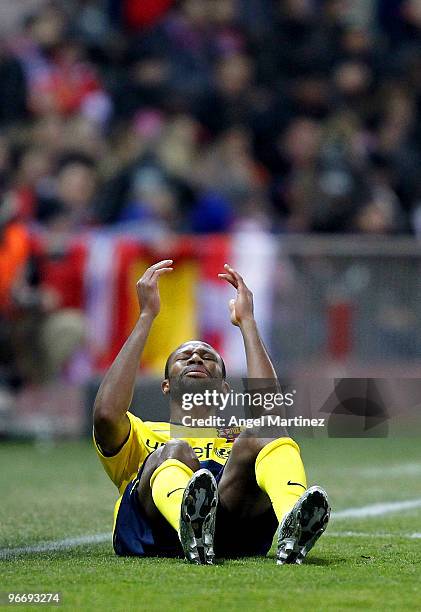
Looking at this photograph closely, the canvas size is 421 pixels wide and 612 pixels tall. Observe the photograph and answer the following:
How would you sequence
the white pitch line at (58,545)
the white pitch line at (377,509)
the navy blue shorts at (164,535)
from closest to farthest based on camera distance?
the navy blue shorts at (164,535)
the white pitch line at (58,545)
the white pitch line at (377,509)

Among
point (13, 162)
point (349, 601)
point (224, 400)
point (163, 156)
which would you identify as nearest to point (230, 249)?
point (163, 156)

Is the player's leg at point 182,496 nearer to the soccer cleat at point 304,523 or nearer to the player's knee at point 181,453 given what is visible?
the player's knee at point 181,453

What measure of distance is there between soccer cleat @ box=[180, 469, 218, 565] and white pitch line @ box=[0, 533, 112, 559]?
90cm

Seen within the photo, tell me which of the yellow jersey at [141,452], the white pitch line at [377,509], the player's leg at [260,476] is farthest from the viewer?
the white pitch line at [377,509]

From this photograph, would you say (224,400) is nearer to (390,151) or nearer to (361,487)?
(361,487)

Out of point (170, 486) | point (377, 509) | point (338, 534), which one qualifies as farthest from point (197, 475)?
point (377, 509)

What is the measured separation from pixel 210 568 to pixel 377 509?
2.57 metres

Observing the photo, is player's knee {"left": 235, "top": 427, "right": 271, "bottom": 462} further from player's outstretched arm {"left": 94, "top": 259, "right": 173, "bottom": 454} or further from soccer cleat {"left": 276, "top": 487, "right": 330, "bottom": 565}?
player's outstretched arm {"left": 94, "top": 259, "right": 173, "bottom": 454}

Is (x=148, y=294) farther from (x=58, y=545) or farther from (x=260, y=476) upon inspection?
(x=58, y=545)

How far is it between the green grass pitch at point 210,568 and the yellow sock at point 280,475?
10.0 inches

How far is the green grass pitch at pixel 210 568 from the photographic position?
4.54m

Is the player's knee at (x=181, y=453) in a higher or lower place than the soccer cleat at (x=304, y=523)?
higher

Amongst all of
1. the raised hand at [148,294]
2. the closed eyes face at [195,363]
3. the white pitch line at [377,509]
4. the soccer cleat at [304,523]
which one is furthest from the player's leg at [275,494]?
the white pitch line at [377,509]

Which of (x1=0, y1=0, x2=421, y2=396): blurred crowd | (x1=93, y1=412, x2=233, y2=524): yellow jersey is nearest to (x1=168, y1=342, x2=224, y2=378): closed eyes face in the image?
(x1=93, y1=412, x2=233, y2=524): yellow jersey
